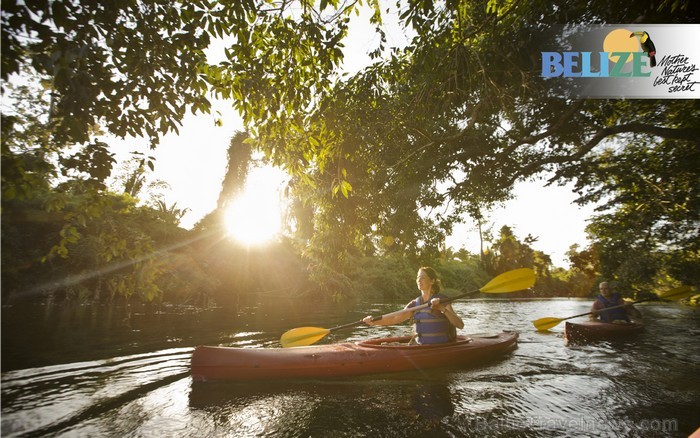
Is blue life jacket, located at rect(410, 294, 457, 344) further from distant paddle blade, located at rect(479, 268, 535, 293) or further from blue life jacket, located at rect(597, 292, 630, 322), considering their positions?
blue life jacket, located at rect(597, 292, 630, 322)

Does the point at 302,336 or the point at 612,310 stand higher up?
the point at 302,336

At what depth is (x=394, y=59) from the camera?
4.77m

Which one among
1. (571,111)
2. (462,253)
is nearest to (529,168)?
(571,111)

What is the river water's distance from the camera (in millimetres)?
3254

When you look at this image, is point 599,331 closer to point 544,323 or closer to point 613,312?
point 613,312

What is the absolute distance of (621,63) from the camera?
6066 mm

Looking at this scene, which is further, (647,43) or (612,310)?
(612,310)

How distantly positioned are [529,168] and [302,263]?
641 inches

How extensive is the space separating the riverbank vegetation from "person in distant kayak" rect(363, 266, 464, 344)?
2.10 metres

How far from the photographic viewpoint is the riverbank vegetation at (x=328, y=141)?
6.51 feet

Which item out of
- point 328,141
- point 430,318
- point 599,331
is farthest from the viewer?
point 599,331

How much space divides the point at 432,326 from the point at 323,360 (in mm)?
1974

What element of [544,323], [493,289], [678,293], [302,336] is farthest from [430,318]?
[678,293]

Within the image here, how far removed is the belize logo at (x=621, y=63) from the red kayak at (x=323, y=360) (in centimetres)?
542
